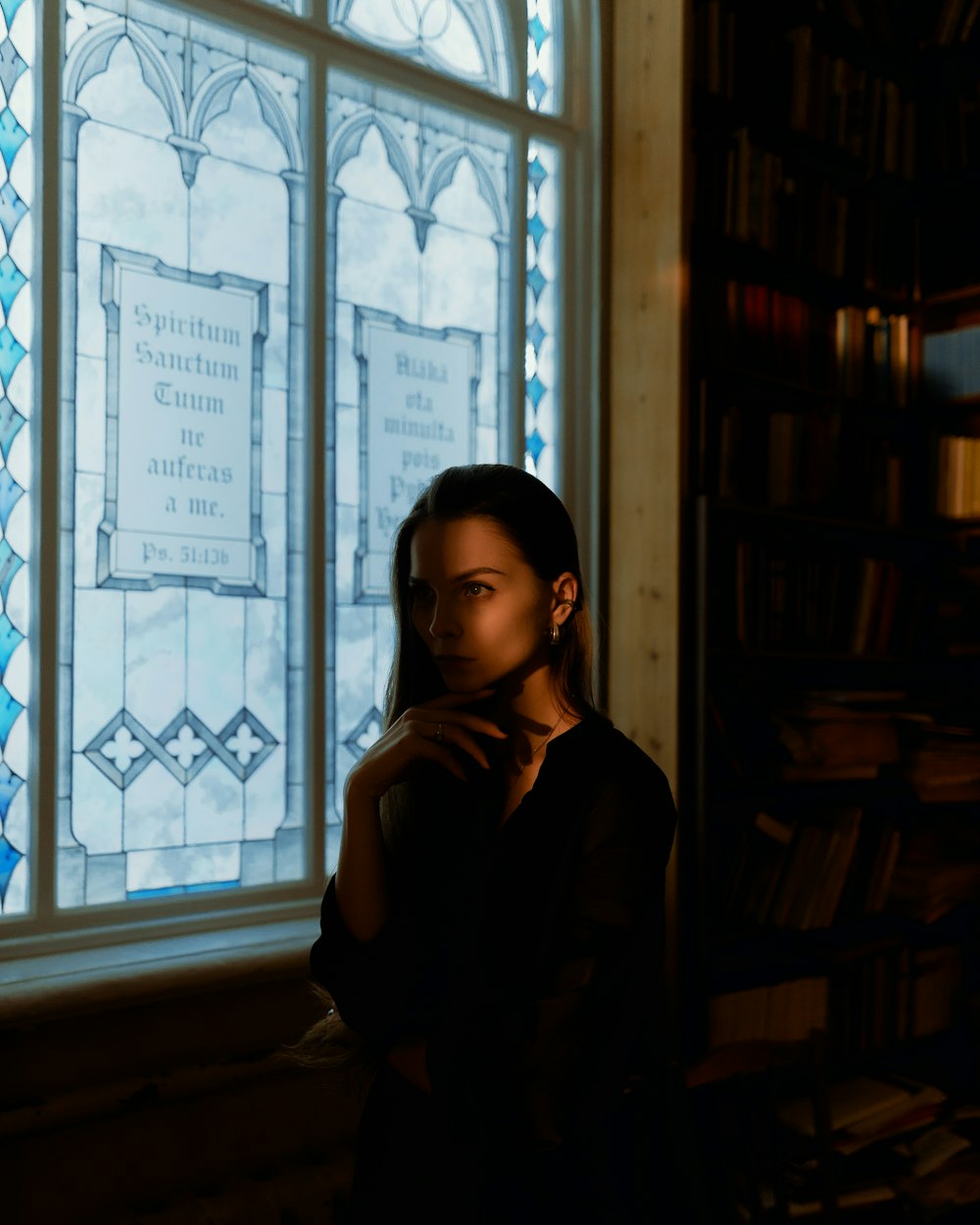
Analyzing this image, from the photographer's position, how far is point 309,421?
8.78 feet

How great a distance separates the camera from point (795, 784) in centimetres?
313

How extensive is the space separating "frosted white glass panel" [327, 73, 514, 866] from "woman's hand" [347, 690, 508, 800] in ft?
5.24

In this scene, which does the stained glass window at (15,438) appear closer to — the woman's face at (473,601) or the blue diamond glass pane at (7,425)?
the blue diamond glass pane at (7,425)

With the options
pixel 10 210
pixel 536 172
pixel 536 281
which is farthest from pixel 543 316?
pixel 10 210

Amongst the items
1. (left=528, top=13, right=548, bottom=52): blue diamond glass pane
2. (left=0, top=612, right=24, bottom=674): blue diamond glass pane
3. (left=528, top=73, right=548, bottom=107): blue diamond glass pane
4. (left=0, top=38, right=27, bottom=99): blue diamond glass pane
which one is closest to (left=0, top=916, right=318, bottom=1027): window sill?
(left=0, top=612, right=24, bottom=674): blue diamond glass pane

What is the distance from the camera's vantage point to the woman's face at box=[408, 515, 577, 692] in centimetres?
111

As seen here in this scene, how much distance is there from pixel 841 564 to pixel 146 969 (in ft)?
7.23

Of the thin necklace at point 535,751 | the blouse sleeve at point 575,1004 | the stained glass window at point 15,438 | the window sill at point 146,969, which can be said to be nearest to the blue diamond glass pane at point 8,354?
the stained glass window at point 15,438

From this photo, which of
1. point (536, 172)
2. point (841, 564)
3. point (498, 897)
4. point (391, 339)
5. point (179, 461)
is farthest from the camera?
point (841, 564)

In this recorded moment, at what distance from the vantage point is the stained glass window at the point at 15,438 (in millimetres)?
2244

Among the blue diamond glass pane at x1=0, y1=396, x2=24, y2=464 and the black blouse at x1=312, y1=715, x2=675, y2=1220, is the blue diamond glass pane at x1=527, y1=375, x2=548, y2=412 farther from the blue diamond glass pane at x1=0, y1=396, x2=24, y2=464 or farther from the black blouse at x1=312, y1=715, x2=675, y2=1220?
the black blouse at x1=312, y1=715, x2=675, y2=1220

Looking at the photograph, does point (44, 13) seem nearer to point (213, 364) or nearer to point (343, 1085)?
point (213, 364)

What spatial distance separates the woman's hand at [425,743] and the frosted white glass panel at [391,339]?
62.9 inches

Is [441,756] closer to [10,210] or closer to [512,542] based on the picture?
[512,542]
